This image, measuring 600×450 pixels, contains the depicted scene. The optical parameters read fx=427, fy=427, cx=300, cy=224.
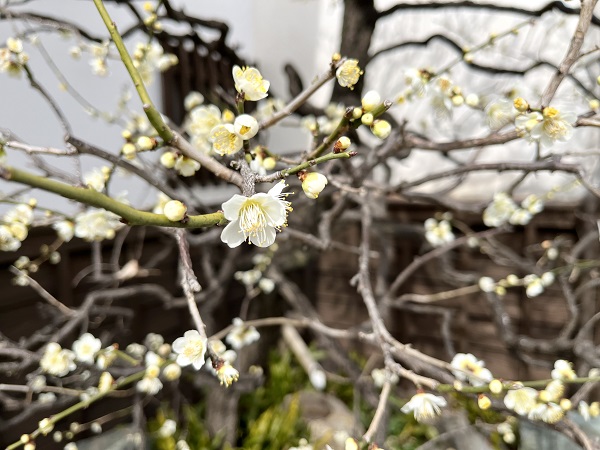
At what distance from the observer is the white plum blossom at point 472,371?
815mm

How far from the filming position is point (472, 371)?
0.88 m

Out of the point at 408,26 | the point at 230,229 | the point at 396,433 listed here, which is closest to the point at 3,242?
the point at 230,229

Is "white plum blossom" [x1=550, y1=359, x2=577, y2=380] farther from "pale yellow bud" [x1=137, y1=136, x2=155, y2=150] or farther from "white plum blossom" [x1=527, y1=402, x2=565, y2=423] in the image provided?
"pale yellow bud" [x1=137, y1=136, x2=155, y2=150]

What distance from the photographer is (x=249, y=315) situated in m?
2.30

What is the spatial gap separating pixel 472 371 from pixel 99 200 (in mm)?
791

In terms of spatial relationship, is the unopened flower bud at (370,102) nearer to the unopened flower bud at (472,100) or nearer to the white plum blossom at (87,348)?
the unopened flower bud at (472,100)

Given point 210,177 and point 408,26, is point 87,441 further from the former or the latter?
point 408,26

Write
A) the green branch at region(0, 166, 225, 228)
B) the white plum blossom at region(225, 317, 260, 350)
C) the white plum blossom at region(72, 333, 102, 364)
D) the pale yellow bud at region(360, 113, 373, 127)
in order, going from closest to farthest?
the green branch at region(0, 166, 225, 228)
the pale yellow bud at region(360, 113, 373, 127)
the white plum blossom at region(72, 333, 102, 364)
the white plum blossom at region(225, 317, 260, 350)

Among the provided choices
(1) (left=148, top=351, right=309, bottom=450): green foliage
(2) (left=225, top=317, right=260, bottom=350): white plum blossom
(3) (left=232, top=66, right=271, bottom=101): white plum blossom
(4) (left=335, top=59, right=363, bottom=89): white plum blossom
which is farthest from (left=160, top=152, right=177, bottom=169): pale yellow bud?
(1) (left=148, top=351, right=309, bottom=450): green foliage

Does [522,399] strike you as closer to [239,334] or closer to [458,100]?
[458,100]

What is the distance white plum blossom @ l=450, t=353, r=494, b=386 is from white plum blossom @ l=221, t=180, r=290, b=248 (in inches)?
19.7

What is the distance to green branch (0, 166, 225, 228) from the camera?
1.18 ft

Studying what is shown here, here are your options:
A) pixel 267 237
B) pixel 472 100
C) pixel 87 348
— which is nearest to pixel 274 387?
pixel 87 348

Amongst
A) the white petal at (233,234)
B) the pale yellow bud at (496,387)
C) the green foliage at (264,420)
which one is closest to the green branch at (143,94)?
the white petal at (233,234)
